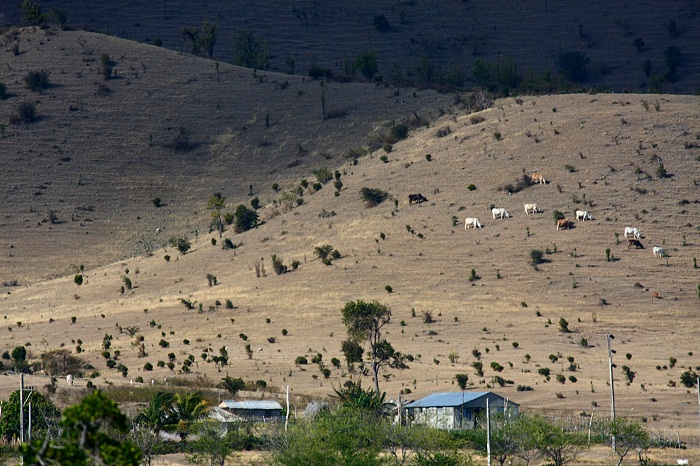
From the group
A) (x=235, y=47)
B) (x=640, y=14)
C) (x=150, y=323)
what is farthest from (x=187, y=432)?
(x=640, y=14)

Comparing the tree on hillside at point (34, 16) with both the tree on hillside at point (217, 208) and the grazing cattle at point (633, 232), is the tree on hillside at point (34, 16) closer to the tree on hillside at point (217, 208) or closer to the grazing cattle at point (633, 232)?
the tree on hillside at point (217, 208)

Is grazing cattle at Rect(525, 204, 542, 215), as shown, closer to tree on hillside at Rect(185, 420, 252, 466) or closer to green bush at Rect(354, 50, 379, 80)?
tree on hillside at Rect(185, 420, 252, 466)

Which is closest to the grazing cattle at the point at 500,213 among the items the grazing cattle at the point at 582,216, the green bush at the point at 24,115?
the grazing cattle at the point at 582,216

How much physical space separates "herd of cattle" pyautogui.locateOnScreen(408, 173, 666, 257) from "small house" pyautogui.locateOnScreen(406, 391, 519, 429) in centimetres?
2924

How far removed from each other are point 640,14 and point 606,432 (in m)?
128

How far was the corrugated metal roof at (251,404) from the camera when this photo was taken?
177 feet

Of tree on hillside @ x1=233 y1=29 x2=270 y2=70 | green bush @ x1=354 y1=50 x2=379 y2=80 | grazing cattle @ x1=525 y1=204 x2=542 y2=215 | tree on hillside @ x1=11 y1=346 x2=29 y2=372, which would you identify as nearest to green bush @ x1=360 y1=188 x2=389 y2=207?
grazing cattle @ x1=525 y1=204 x2=542 y2=215

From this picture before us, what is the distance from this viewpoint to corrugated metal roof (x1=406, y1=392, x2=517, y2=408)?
52375 millimetres

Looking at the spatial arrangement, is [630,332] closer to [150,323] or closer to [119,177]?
[150,323]

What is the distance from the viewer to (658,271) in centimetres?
7725

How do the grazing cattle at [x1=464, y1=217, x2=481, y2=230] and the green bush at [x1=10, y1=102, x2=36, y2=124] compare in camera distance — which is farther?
the green bush at [x1=10, y1=102, x2=36, y2=124]

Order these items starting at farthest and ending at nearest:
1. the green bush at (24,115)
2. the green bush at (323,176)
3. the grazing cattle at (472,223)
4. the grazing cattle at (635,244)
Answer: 1. the green bush at (24,115)
2. the green bush at (323,176)
3. the grazing cattle at (472,223)
4. the grazing cattle at (635,244)

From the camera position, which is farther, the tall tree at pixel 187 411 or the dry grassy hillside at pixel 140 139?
the dry grassy hillside at pixel 140 139

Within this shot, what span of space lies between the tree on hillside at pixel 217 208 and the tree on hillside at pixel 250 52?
1466 inches
